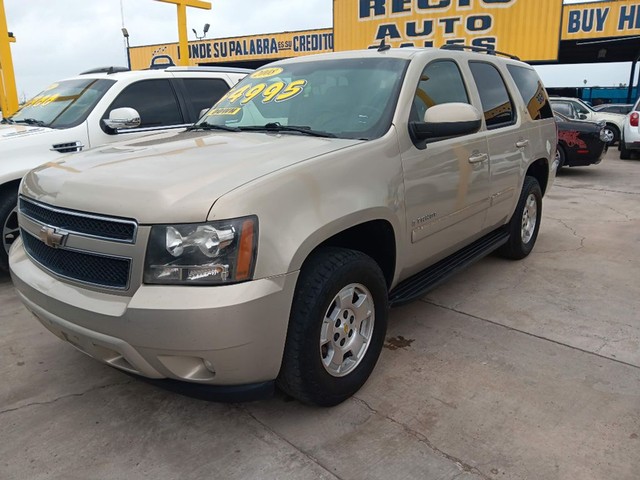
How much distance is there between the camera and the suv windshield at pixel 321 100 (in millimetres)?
3098

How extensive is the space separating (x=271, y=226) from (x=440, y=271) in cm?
185

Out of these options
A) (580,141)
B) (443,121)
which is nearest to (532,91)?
(443,121)

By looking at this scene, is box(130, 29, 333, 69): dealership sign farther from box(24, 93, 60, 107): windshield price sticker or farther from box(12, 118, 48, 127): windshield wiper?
box(12, 118, 48, 127): windshield wiper

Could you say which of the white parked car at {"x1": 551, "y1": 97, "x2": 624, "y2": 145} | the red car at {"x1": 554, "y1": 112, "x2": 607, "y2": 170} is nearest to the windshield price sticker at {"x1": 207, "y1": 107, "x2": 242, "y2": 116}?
the red car at {"x1": 554, "y1": 112, "x2": 607, "y2": 170}

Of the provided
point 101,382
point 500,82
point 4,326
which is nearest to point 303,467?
point 101,382

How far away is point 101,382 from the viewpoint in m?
3.03

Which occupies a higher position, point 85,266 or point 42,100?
point 42,100

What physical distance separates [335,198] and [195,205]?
701 millimetres

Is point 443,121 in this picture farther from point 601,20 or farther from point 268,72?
point 601,20

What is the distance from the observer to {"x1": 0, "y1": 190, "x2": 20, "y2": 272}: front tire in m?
4.45

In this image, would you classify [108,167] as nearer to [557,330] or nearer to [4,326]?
[4,326]

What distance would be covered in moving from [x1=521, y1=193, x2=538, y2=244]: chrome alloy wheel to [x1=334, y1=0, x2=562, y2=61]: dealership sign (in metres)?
11.6

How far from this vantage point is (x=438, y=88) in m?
3.56

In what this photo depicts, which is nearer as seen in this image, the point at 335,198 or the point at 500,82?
the point at 335,198
